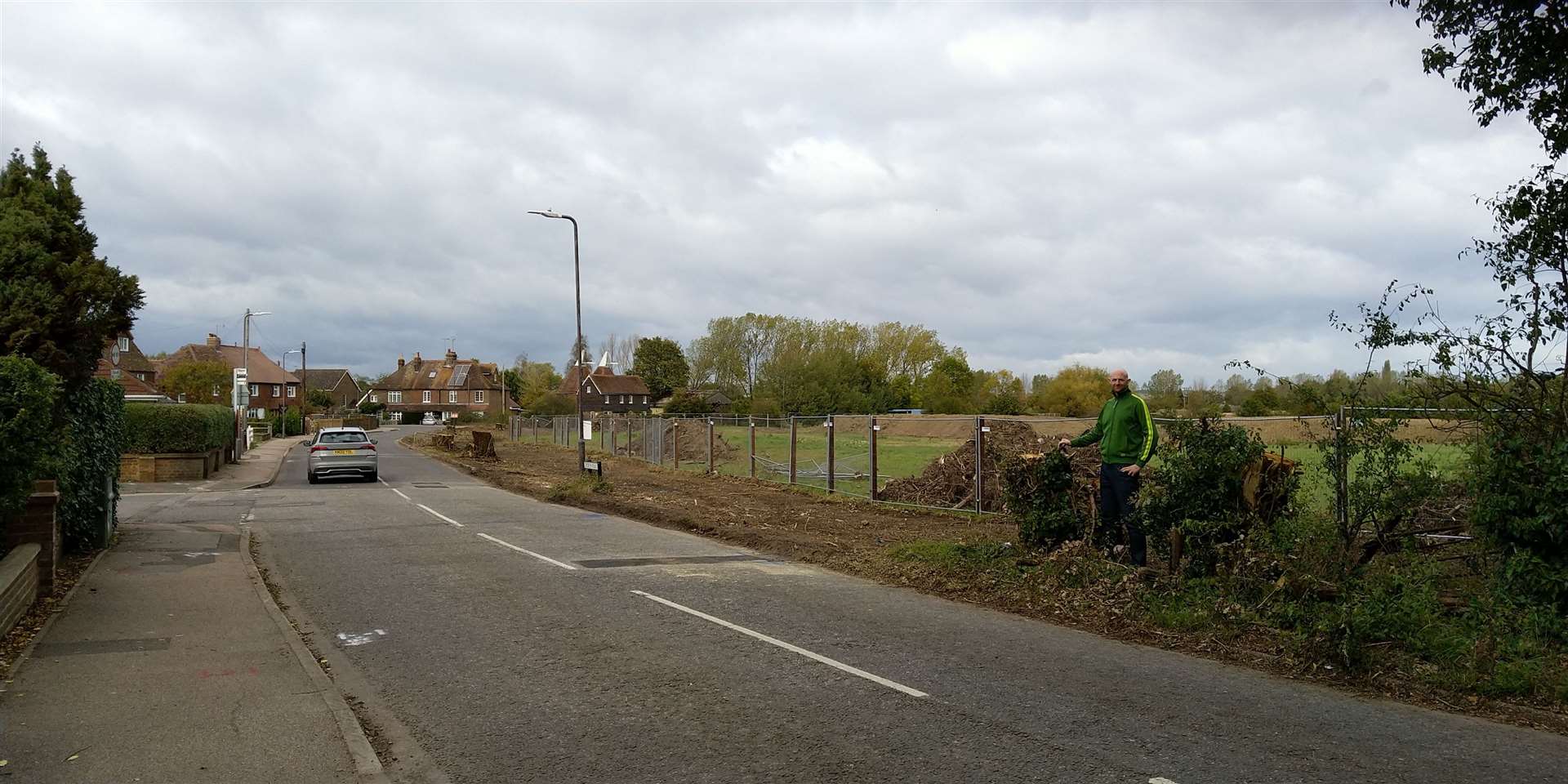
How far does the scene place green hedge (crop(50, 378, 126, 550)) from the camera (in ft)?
38.5

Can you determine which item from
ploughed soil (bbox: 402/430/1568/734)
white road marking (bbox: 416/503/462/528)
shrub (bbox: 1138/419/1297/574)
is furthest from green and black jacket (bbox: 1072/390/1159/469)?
white road marking (bbox: 416/503/462/528)

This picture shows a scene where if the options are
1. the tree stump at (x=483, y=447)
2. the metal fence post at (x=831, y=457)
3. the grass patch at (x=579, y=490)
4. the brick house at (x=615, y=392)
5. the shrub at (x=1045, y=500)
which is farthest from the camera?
the brick house at (x=615, y=392)

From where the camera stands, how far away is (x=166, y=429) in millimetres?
29172

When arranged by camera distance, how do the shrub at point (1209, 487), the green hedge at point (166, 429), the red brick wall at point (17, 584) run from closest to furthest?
the red brick wall at point (17, 584) < the shrub at point (1209, 487) < the green hedge at point (166, 429)

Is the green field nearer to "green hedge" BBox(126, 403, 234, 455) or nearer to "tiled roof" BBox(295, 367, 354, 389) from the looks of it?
"green hedge" BBox(126, 403, 234, 455)

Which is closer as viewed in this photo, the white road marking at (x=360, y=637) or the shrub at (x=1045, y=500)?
the white road marking at (x=360, y=637)

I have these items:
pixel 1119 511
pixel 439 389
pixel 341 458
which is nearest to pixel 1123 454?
pixel 1119 511

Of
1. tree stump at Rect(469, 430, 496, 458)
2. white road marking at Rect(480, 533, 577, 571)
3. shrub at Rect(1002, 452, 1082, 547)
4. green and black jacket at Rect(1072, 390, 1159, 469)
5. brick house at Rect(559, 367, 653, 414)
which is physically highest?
brick house at Rect(559, 367, 653, 414)

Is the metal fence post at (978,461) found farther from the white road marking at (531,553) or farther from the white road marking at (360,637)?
the white road marking at (360,637)

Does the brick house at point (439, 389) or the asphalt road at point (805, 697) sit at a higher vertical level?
the brick house at point (439, 389)

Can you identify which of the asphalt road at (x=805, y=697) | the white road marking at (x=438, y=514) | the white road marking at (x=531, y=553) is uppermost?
the asphalt road at (x=805, y=697)

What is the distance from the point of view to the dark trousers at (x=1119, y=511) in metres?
10.0

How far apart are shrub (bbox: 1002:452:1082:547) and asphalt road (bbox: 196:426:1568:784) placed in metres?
1.64

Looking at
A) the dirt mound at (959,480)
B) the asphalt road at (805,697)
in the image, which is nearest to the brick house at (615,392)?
the dirt mound at (959,480)
